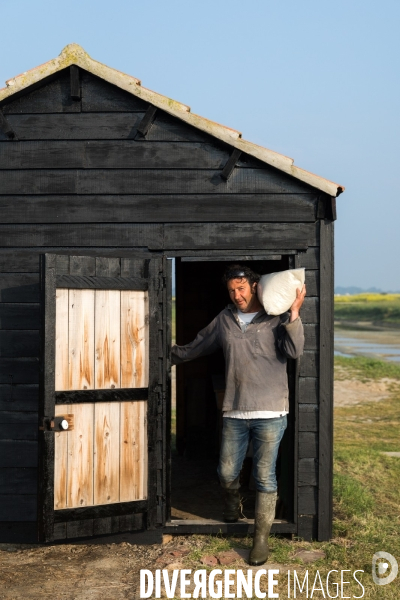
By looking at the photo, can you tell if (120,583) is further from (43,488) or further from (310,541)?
(310,541)

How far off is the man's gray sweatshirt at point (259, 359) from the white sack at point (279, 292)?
5.8 inches

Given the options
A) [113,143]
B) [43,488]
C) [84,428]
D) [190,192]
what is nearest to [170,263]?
[190,192]

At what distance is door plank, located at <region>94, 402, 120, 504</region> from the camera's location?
5836 mm

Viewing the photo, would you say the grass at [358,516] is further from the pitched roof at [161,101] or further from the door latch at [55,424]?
the pitched roof at [161,101]

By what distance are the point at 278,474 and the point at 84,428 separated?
2438 mm

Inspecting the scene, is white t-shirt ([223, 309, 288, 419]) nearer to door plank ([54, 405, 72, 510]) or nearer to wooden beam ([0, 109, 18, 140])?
door plank ([54, 405, 72, 510])

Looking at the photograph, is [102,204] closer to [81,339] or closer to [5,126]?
[5,126]

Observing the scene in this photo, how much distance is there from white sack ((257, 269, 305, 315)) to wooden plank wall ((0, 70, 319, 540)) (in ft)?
1.72

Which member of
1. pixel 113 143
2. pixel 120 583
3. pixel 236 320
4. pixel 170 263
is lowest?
pixel 120 583

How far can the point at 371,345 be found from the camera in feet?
116

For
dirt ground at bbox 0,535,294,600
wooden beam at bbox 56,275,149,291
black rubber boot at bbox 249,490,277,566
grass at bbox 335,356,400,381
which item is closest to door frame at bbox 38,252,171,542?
wooden beam at bbox 56,275,149,291

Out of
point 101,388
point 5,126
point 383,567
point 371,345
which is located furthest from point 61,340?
point 371,345

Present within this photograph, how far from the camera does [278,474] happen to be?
7.35 meters

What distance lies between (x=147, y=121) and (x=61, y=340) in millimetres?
2019
